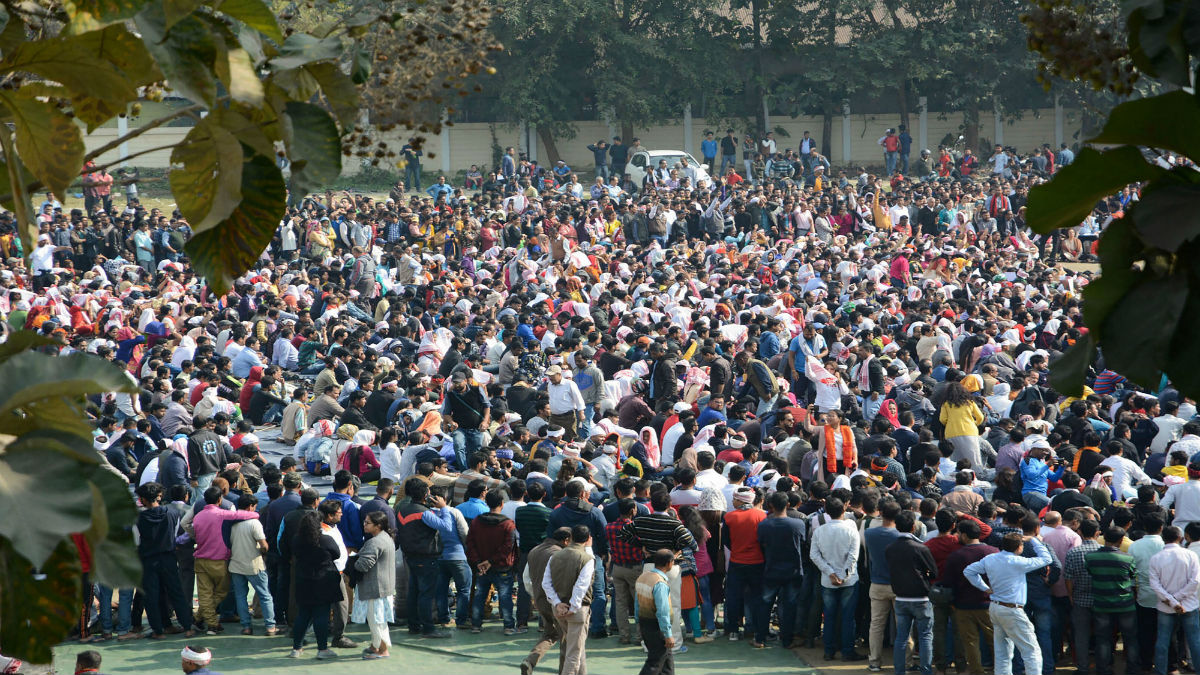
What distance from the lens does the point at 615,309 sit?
60.0ft

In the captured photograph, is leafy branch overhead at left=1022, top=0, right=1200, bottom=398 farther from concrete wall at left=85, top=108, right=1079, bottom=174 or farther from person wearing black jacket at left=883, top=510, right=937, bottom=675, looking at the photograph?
concrete wall at left=85, top=108, right=1079, bottom=174

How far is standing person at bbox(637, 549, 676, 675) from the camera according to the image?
856 centimetres

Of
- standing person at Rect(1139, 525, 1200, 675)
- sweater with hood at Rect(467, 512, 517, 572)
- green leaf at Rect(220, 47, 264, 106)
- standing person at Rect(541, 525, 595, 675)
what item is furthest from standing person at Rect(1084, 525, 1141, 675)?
green leaf at Rect(220, 47, 264, 106)

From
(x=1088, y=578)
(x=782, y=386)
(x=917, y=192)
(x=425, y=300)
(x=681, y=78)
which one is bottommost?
(x=1088, y=578)

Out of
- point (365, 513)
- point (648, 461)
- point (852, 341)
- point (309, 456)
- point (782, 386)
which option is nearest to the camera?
point (365, 513)

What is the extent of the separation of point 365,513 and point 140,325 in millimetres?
8904

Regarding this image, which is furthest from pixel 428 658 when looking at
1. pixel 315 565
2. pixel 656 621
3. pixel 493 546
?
pixel 656 621

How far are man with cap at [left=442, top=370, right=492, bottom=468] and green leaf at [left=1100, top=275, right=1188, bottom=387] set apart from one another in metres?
10.9

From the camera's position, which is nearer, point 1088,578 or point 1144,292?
point 1144,292

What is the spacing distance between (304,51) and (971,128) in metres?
35.7

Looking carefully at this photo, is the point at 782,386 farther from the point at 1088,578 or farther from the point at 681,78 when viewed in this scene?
the point at 681,78

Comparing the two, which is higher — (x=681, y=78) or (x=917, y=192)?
(x=681, y=78)

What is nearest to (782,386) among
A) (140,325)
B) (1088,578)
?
(1088,578)

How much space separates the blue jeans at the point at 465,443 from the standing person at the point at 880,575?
189 inches
